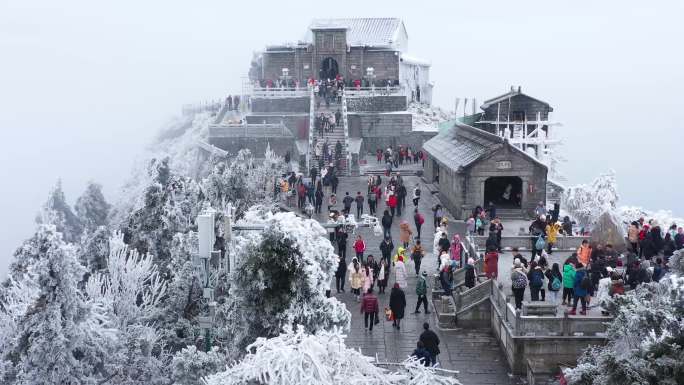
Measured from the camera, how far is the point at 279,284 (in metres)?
11.2

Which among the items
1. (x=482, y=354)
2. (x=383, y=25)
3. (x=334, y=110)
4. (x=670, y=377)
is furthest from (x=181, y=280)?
(x=383, y=25)

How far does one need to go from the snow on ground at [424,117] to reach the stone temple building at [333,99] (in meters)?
1.20

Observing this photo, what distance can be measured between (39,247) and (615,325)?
31.3 feet

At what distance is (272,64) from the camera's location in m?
56.4

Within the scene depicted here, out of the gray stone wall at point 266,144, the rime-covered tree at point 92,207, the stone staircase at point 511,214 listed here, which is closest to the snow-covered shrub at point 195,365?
the stone staircase at point 511,214

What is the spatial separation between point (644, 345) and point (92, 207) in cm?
5011

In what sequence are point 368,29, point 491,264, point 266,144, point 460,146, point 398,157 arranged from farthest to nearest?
point 368,29
point 266,144
point 398,157
point 460,146
point 491,264

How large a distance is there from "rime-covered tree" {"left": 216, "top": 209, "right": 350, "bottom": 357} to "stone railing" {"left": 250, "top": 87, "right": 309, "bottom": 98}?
39730 millimetres

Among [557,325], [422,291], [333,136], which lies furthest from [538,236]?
[333,136]

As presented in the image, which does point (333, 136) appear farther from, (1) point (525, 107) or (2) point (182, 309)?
(2) point (182, 309)

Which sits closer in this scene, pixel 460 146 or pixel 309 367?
pixel 309 367

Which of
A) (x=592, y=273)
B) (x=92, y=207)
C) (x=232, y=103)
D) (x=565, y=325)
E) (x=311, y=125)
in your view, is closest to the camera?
(x=565, y=325)

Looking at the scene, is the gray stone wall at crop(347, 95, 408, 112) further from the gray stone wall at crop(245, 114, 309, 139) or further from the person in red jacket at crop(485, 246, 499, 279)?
the person in red jacket at crop(485, 246, 499, 279)

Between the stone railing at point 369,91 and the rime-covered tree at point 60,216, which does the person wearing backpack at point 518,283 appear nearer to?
the stone railing at point 369,91
